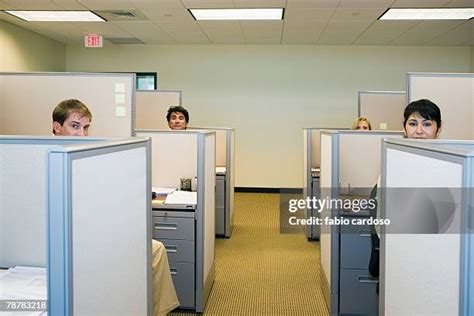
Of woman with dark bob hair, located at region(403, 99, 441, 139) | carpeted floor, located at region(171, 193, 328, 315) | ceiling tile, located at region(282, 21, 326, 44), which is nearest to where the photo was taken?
woman with dark bob hair, located at region(403, 99, 441, 139)

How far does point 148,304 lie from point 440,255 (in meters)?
1.09

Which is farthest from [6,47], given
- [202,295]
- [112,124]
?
[202,295]

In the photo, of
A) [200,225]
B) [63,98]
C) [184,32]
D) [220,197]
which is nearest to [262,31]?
[184,32]

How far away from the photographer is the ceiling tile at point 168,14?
503 centimetres

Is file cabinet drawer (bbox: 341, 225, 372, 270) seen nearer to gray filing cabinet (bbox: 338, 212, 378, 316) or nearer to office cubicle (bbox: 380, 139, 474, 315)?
gray filing cabinet (bbox: 338, 212, 378, 316)

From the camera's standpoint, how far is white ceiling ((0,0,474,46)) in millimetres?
4699

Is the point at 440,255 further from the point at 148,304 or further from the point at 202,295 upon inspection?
the point at 202,295

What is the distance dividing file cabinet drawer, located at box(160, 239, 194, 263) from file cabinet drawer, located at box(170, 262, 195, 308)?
0.03m

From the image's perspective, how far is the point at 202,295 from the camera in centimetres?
273

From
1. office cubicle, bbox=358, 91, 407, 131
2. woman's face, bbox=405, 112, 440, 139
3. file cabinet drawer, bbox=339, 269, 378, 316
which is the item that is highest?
office cubicle, bbox=358, 91, 407, 131

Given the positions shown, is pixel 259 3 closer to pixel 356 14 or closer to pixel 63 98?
pixel 356 14

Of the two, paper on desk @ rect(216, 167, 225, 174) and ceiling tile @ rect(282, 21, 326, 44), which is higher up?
ceiling tile @ rect(282, 21, 326, 44)

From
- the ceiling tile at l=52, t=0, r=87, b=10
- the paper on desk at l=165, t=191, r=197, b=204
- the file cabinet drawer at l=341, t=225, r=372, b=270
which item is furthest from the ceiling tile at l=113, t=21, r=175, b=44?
the file cabinet drawer at l=341, t=225, r=372, b=270

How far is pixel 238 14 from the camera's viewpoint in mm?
5277
